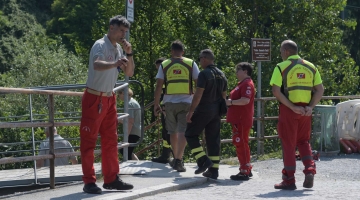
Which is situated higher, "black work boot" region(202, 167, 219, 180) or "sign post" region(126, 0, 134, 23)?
"sign post" region(126, 0, 134, 23)

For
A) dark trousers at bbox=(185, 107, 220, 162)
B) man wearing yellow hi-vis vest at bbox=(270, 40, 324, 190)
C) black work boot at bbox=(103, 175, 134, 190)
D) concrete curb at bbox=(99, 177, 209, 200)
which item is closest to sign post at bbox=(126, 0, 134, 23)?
dark trousers at bbox=(185, 107, 220, 162)

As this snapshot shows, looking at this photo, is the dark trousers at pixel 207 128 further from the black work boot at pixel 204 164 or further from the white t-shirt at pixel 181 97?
the white t-shirt at pixel 181 97

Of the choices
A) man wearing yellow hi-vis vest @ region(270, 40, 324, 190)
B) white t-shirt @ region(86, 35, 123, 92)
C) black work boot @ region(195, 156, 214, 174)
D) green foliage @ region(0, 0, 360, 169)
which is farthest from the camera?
green foliage @ region(0, 0, 360, 169)

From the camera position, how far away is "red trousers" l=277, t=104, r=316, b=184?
9.73 metres

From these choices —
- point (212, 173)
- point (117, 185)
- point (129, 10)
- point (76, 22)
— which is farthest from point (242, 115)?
point (76, 22)

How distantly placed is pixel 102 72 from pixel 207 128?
8.45 feet

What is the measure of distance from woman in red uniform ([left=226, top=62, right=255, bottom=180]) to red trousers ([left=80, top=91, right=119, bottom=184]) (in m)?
2.57

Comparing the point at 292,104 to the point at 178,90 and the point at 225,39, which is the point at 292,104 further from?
the point at 225,39

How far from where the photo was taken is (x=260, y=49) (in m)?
14.9

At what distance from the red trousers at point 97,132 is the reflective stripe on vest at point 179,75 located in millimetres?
2246

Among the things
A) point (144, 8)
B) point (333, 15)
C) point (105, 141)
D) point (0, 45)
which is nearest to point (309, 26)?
point (333, 15)

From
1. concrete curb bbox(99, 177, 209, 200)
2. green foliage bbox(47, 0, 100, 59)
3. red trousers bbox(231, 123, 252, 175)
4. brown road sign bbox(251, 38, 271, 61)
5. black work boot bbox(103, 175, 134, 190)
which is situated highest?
green foliage bbox(47, 0, 100, 59)

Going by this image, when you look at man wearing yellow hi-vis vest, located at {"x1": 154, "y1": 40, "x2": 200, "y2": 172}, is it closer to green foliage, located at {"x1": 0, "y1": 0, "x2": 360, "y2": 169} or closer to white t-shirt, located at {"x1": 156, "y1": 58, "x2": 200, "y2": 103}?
white t-shirt, located at {"x1": 156, "y1": 58, "x2": 200, "y2": 103}

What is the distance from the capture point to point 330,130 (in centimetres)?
1531
